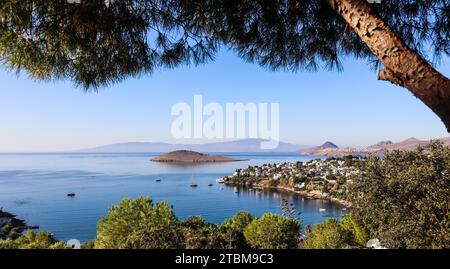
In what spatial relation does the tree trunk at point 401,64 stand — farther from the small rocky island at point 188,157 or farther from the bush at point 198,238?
the small rocky island at point 188,157

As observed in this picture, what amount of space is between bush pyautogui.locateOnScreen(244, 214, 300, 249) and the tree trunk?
57.0 ft

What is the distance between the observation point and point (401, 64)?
1408mm

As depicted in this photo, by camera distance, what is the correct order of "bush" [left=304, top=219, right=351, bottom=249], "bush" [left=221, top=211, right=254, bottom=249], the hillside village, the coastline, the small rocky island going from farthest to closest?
the small rocky island, the hillside village, the coastline, "bush" [left=221, top=211, right=254, bottom=249], "bush" [left=304, top=219, right=351, bottom=249]

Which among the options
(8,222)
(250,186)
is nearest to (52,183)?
(8,222)

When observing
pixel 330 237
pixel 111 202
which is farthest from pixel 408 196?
pixel 111 202

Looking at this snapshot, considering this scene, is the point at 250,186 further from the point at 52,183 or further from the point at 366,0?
the point at 366,0

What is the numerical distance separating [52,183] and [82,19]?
64439 mm

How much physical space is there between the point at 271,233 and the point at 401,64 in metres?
17.8

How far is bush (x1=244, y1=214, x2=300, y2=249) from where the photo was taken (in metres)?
18.3

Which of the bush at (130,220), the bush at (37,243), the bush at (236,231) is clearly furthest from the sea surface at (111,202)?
the bush at (130,220)

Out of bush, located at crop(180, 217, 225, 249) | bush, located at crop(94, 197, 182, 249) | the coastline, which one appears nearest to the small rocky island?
the coastline

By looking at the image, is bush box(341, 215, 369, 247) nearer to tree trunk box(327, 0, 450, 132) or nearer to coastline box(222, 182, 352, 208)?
tree trunk box(327, 0, 450, 132)

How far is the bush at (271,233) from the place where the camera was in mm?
18328

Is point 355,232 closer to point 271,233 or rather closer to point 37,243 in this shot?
point 271,233
